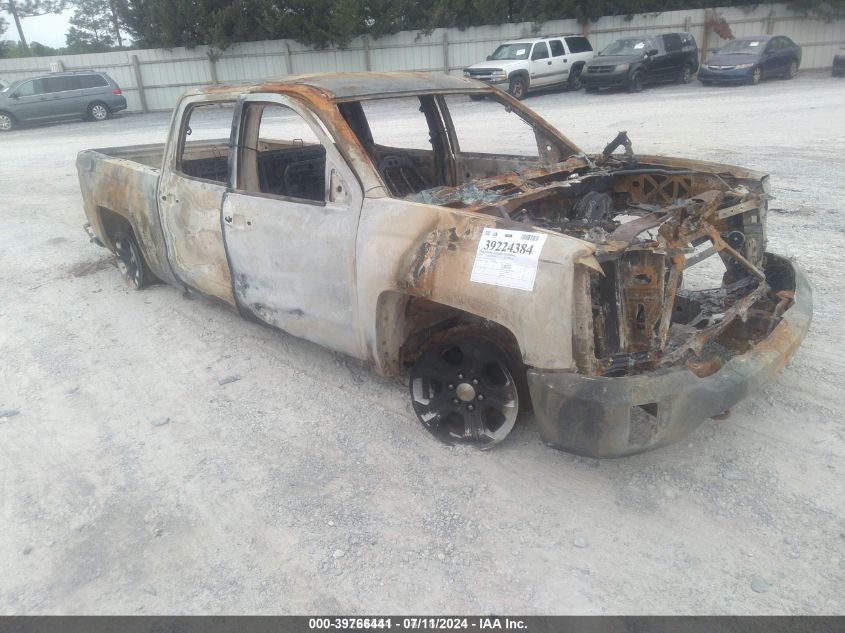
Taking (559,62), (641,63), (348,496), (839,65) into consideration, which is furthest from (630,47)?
(348,496)

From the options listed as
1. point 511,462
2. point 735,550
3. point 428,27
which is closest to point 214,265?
point 511,462

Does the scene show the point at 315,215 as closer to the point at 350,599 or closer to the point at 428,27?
the point at 350,599

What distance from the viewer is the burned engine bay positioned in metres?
2.87

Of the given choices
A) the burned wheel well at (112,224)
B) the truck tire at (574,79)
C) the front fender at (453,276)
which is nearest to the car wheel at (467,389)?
the front fender at (453,276)

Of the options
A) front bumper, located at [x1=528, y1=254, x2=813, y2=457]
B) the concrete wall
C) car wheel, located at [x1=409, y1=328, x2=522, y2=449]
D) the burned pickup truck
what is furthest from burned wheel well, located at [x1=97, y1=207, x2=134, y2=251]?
the concrete wall

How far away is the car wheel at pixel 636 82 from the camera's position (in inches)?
769

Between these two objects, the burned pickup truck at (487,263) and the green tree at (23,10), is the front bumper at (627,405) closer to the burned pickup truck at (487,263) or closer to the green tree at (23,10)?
the burned pickup truck at (487,263)

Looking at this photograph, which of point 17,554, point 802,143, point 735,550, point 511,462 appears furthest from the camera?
point 802,143

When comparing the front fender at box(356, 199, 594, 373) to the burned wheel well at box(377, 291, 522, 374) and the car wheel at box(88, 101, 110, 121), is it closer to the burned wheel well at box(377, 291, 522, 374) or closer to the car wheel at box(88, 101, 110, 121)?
the burned wheel well at box(377, 291, 522, 374)

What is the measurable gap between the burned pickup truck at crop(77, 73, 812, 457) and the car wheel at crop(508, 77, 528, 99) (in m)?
16.3

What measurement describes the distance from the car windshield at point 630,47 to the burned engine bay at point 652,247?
17.7 m

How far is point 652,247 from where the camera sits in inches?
114

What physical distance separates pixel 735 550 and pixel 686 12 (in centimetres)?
2682

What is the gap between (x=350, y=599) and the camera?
99.7 inches
